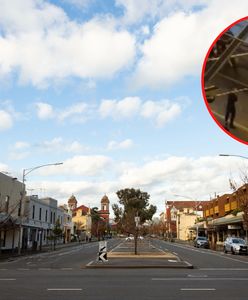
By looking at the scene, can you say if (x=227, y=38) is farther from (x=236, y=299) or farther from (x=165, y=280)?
(x=165, y=280)

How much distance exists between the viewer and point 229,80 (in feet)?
10.5

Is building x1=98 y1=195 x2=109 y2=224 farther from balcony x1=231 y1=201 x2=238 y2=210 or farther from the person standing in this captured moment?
the person standing

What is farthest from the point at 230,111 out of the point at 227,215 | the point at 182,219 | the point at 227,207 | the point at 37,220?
the point at 182,219

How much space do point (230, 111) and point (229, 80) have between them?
235mm

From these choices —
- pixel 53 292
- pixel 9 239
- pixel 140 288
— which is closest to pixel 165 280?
pixel 140 288

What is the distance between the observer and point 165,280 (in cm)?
1712

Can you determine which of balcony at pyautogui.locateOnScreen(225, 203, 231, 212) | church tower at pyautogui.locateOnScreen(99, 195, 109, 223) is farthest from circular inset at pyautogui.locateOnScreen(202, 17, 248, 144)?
church tower at pyautogui.locateOnScreen(99, 195, 109, 223)

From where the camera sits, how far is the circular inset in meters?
3.14

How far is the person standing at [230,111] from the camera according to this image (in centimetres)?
326

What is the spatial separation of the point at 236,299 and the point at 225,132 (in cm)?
956

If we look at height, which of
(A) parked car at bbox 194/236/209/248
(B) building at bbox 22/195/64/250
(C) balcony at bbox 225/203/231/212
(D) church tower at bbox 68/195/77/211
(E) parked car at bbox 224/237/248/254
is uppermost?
(D) church tower at bbox 68/195/77/211

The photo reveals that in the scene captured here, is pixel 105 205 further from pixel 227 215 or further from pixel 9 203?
pixel 9 203

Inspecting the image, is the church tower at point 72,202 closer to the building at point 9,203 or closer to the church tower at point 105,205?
the church tower at point 105,205

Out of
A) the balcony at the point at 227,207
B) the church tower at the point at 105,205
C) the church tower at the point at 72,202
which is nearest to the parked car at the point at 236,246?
the balcony at the point at 227,207
